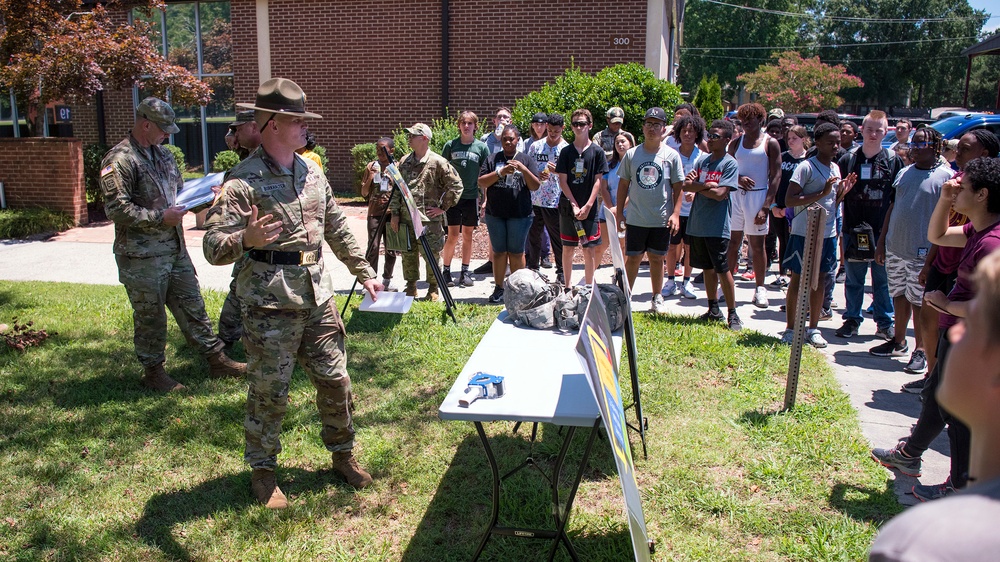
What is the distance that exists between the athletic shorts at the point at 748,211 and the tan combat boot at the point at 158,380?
5856mm

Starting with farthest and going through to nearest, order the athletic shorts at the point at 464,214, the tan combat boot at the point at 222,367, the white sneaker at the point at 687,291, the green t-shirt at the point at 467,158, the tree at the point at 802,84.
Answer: the tree at the point at 802,84 < the athletic shorts at the point at 464,214 < the green t-shirt at the point at 467,158 < the white sneaker at the point at 687,291 < the tan combat boot at the point at 222,367

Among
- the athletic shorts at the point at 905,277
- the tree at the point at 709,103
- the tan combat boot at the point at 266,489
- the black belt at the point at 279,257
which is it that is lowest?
the tan combat boot at the point at 266,489

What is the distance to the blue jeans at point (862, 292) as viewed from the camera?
7.13 m

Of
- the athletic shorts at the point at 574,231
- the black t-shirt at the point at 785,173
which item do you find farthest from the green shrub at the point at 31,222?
the black t-shirt at the point at 785,173

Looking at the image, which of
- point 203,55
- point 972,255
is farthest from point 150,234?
point 203,55

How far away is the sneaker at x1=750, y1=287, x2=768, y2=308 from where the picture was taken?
27.2 feet

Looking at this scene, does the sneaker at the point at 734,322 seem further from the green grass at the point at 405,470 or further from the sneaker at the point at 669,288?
the sneaker at the point at 669,288

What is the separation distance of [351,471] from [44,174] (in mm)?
11616

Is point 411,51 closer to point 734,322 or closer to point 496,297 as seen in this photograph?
point 496,297

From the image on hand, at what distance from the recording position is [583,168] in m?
7.93

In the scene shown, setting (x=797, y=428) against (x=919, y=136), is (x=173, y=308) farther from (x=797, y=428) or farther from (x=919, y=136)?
(x=919, y=136)

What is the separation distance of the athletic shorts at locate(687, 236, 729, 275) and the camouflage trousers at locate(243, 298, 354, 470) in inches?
169

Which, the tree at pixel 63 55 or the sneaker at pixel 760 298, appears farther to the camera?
the tree at pixel 63 55

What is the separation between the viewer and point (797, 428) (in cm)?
502
